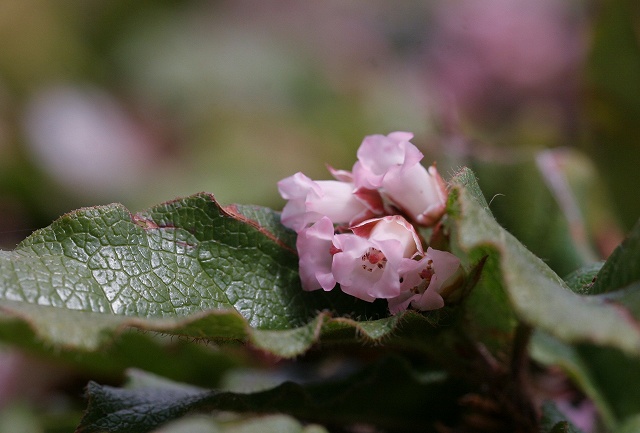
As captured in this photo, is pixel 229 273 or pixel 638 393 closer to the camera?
pixel 229 273

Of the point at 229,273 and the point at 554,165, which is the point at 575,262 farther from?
the point at 229,273

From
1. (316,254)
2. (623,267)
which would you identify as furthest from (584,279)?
(316,254)

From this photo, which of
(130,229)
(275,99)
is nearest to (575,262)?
(130,229)

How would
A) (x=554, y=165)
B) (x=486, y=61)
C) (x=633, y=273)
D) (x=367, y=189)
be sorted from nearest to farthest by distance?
(x=633, y=273) → (x=367, y=189) → (x=554, y=165) → (x=486, y=61)

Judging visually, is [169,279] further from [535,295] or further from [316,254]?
[535,295]

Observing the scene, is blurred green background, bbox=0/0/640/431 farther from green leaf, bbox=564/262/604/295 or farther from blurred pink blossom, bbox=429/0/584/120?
green leaf, bbox=564/262/604/295

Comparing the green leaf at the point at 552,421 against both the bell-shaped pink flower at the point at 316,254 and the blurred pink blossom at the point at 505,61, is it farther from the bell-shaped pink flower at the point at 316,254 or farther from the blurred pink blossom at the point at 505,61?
the blurred pink blossom at the point at 505,61

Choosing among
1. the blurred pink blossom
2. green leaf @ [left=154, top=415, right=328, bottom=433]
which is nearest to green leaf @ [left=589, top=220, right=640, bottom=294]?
green leaf @ [left=154, top=415, right=328, bottom=433]
